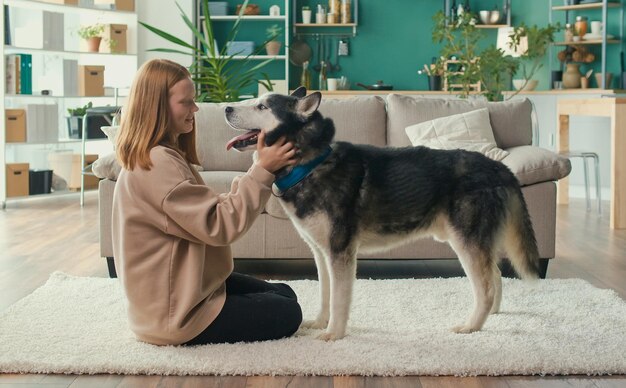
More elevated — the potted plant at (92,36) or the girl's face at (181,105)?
the potted plant at (92,36)

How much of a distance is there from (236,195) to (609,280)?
7.33ft

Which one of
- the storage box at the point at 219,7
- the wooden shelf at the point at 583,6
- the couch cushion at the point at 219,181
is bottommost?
the couch cushion at the point at 219,181

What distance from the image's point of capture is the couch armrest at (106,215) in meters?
4.09

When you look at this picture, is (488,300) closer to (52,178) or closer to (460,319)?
(460,319)

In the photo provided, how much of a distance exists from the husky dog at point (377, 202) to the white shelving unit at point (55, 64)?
15.6 ft

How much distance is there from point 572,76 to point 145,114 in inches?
247

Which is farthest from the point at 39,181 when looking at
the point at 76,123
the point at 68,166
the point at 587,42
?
the point at 587,42

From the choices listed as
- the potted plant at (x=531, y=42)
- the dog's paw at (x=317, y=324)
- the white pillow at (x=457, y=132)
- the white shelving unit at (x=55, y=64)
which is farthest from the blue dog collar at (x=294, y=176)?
the potted plant at (x=531, y=42)

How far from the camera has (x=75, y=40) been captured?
8469 mm

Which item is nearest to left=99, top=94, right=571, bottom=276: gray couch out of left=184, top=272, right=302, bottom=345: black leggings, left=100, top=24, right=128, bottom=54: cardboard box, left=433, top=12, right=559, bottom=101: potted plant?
left=184, top=272, right=302, bottom=345: black leggings

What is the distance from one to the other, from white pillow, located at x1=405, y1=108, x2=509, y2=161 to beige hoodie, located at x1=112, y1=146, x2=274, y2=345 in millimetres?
2023

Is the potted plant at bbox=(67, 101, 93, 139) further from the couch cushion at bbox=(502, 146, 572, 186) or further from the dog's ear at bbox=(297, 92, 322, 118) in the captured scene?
the dog's ear at bbox=(297, 92, 322, 118)

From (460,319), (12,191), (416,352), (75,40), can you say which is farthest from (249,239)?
(75,40)

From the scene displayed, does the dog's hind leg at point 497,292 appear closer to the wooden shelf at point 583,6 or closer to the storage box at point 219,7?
the wooden shelf at point 583,6
